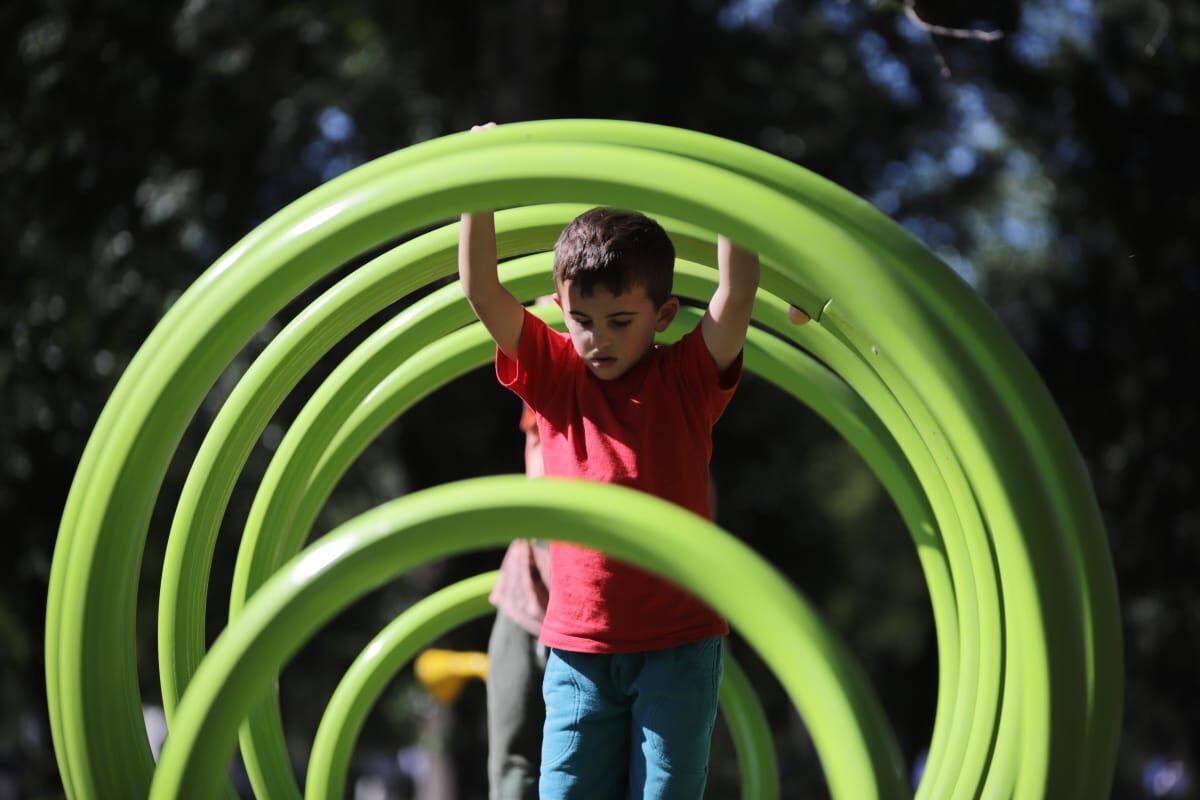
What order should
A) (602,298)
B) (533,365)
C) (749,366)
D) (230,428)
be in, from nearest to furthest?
(602,298), (533,365), (230,428), (749,366)

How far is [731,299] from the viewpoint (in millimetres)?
2873

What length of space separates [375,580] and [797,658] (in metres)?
0.69

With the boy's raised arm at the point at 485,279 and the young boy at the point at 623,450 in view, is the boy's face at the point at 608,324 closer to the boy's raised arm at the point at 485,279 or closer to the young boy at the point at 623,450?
the young boy at the point at 623,450

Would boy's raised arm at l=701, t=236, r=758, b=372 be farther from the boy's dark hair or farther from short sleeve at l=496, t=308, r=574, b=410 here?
short sleeve at l=496, t=308, r=574, b=410

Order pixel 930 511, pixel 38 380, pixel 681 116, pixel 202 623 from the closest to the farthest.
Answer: pixel 202 623 → pixel 930 511 → pixel 38 380 → pixel 681 116

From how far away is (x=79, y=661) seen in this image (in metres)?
2.72

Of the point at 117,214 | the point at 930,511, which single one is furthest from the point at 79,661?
the point at 117,214

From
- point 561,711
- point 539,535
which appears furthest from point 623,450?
point 539,535

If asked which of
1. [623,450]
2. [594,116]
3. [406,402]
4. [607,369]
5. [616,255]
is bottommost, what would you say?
[623,450]

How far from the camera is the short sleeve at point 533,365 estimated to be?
3.07 m

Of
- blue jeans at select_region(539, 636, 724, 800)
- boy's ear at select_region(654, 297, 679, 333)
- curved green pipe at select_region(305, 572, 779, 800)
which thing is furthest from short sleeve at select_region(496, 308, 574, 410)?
curved green pipe at select_region(305, 572, 779, 800)

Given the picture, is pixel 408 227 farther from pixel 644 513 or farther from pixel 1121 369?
pixel 1121 369

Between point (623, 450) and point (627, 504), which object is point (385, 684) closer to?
point (623, 450)

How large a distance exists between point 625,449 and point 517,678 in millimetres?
1365
